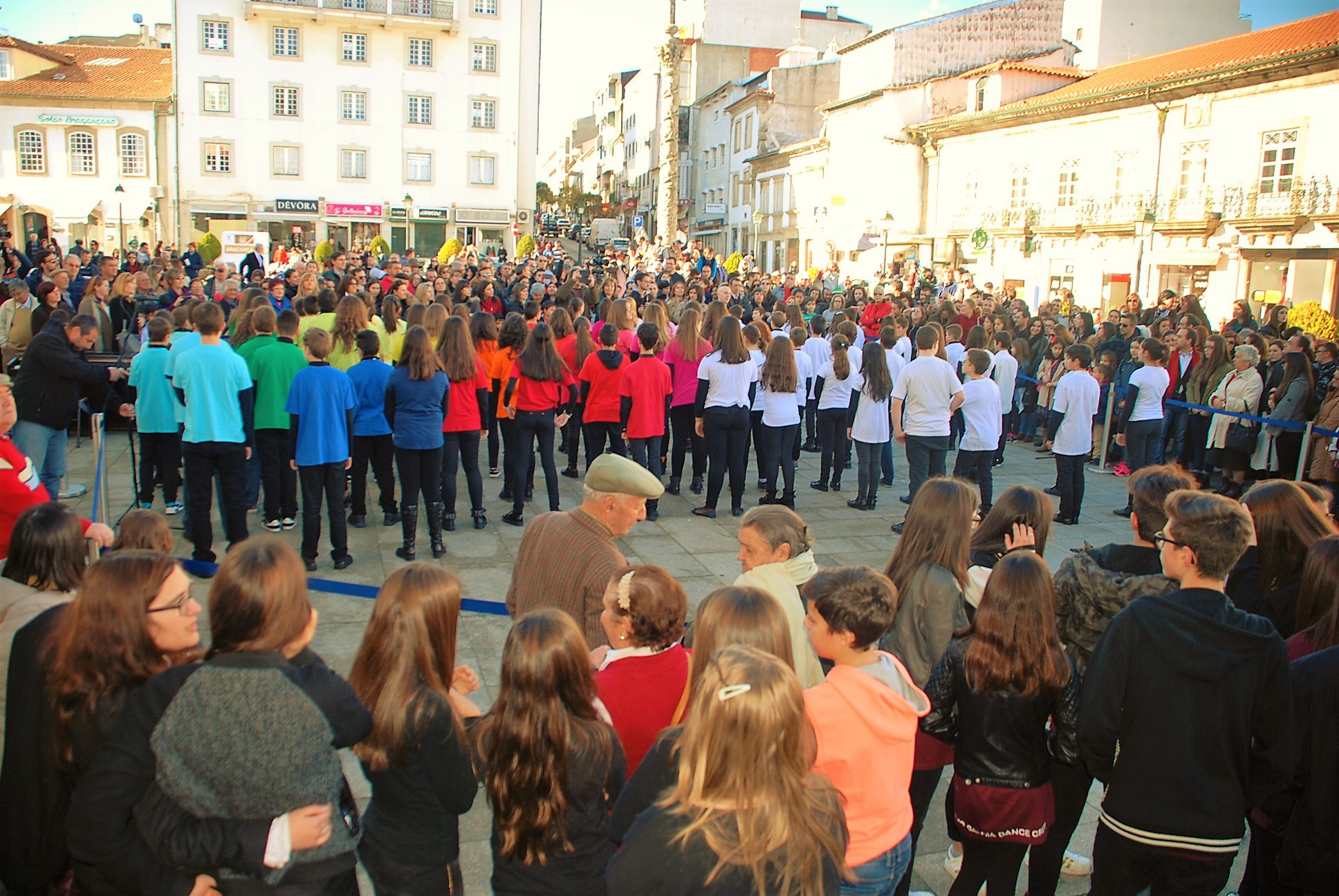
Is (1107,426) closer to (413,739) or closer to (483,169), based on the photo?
(413,739)

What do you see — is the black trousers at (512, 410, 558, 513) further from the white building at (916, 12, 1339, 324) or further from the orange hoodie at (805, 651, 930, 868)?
the white building at (916, 12, 1339, 324)

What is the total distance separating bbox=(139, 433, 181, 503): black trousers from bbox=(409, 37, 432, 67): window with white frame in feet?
128

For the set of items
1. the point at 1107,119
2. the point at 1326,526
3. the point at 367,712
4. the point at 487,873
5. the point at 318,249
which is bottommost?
the point at 487,873

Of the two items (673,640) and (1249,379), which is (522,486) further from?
(1249,379)

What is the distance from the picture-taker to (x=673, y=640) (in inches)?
116

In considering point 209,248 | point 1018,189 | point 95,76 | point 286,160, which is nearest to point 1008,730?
point 209,248

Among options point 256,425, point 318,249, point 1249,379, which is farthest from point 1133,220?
point 256,425

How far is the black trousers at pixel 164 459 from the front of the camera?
7895 mm

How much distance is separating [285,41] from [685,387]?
39.8m

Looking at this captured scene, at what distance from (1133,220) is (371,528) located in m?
26.1

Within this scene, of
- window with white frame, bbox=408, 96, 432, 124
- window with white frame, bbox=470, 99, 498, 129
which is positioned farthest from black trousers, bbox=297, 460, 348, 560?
window with white frame, bbox=470, 99, 498, 129

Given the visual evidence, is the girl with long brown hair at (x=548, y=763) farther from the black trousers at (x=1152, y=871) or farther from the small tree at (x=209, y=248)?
the small tree at (x=209, y=248)

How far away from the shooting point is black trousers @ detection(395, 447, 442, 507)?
7250 millimetres

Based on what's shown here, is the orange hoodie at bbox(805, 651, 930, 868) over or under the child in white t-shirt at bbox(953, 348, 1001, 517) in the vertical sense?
under
